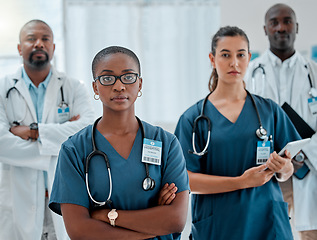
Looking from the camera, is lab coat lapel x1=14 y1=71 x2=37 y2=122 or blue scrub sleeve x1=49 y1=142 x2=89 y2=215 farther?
lab coat lapel x1=14 y1=71 x2=37 y2=122

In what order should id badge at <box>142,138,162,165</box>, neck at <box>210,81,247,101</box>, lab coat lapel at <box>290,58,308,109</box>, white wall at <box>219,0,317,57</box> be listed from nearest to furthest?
id badge at <box>142,138,162,165</box>, neck at <box>210,81,247,101</box>, lab coat lapel at <box>290,58,308,109</box>, white wall at <box>219,0,317,57</box>

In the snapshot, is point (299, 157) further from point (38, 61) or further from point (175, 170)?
point (38, 61)

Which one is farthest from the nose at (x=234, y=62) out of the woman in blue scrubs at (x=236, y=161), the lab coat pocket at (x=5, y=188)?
the lab coat pocket at (x=5, y=188)

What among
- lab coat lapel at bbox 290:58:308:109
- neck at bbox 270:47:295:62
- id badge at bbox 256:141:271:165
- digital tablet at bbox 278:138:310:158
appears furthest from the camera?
neck at bbox 270:47:295:62

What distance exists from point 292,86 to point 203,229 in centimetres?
111

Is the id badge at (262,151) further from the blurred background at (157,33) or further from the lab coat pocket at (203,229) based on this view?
the blurred background at (157,33)

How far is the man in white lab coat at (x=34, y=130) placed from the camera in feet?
7.06

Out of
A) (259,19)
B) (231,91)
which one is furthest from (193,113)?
(259,19)

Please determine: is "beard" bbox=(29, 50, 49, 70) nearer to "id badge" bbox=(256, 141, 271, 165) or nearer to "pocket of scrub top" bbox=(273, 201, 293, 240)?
"id badge" bbox=(256, 141, 271, 165)

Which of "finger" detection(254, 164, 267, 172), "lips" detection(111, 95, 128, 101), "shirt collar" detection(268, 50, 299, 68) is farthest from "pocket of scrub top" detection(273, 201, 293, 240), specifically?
"shirt collar" detection(268, 50, 299, 68)

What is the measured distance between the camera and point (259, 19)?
11.9 ft

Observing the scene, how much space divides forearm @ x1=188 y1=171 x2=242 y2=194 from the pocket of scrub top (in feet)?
0.63

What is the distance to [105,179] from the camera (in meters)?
1.40

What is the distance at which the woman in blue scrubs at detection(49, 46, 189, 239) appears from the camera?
1376mm
